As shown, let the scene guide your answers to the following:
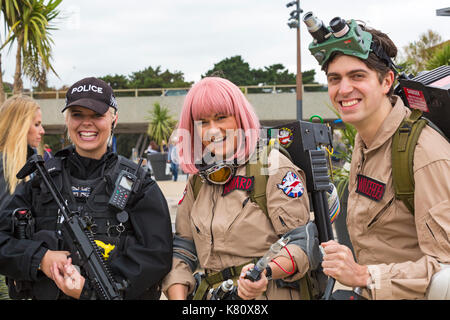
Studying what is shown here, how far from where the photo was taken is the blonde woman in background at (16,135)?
11.5 feet

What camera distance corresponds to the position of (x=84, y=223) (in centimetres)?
→ 215

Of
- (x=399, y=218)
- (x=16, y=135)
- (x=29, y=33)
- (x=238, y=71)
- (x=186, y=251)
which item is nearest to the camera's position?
(x=399, y=218)

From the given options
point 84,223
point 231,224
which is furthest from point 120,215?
point 231,224

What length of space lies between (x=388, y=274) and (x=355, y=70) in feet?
2.69

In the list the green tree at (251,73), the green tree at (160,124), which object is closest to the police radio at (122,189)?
the green tree at (160,124)

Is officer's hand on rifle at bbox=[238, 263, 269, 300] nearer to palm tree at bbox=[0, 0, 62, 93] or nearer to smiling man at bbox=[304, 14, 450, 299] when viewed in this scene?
smiling man at bbox=[304, 14, 450, 299]

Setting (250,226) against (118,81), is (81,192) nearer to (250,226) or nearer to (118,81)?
(250,226)

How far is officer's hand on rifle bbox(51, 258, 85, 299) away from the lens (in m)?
2.09

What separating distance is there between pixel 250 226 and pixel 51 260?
3.20ft

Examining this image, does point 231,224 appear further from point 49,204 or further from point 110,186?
point 49,204

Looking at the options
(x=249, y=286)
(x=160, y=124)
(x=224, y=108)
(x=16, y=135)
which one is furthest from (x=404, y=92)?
(x=160, y=124)

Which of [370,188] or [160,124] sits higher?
[370,188]

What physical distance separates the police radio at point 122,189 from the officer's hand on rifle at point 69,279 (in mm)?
339

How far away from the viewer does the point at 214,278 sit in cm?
213
